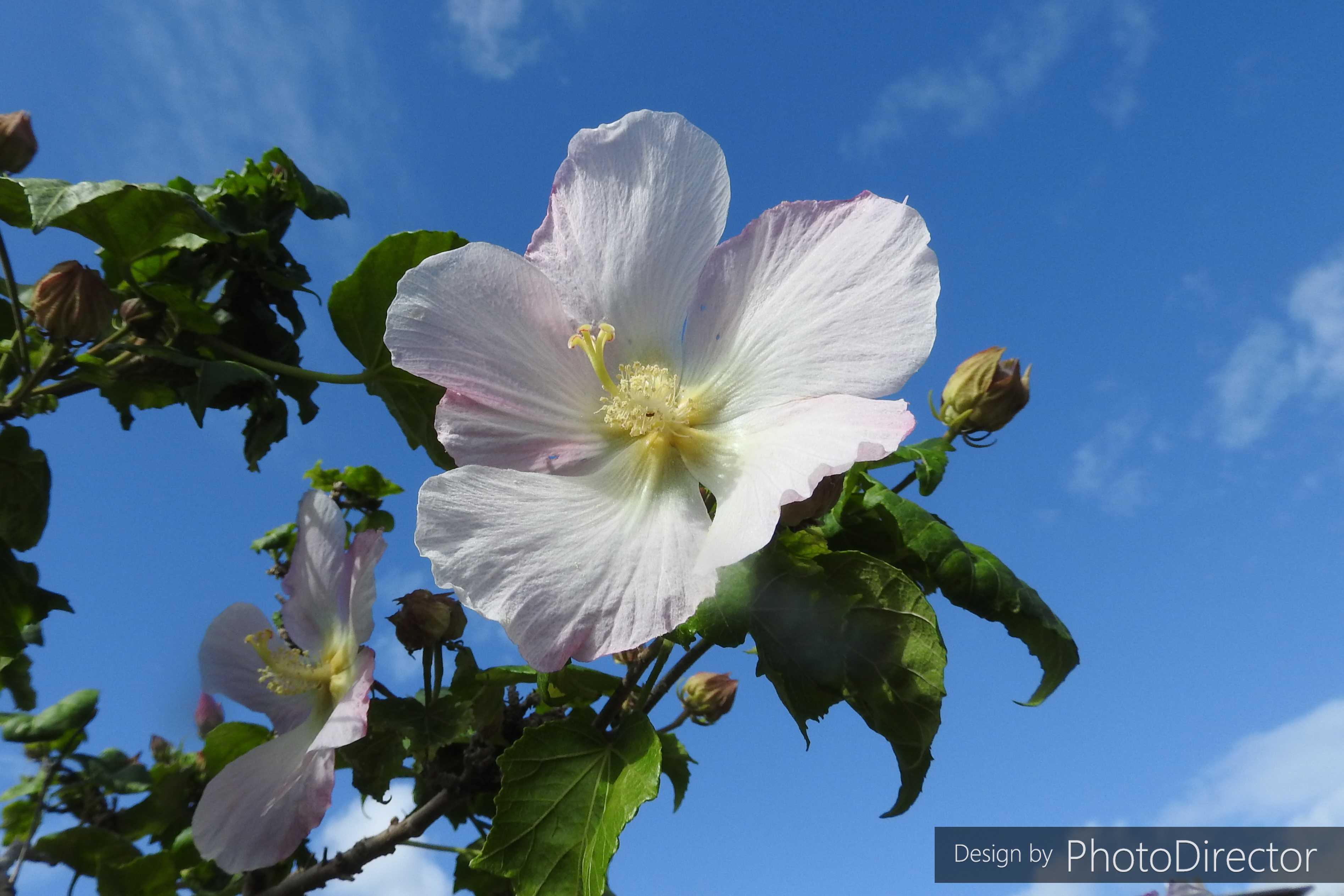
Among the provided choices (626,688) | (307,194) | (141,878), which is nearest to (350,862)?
(141,878)

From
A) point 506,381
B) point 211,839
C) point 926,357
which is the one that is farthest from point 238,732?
point 926,357

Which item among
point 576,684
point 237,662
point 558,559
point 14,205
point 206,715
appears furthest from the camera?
A: point 206,715

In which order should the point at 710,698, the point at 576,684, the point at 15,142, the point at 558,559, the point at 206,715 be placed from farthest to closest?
1. the point at 206,715
2. the point at 710,698
3. the point at 15,142
4. the point at 576,684
5. the point at 558,559

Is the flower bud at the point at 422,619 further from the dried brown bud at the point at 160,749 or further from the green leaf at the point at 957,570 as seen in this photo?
the dried brown bud at the point at 160,749

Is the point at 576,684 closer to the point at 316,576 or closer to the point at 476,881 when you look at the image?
the point at 316,576

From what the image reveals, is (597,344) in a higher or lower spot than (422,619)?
higher

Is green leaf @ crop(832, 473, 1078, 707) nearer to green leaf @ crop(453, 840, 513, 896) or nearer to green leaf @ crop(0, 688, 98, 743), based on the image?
green leaf @ crop(453, 840, 513, 896)

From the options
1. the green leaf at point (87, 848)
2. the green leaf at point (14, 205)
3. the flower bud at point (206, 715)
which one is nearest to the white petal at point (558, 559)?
the green leaf at point (14, 205)
